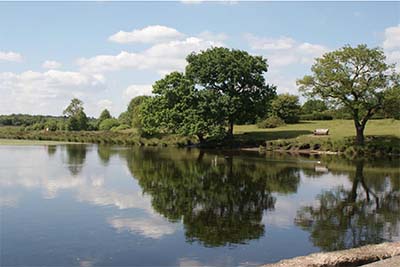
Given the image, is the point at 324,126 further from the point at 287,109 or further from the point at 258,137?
the point at 258,137

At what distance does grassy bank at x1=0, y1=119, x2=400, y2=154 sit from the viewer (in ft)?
153

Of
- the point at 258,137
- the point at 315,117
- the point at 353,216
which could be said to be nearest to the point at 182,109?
the point at 258,137

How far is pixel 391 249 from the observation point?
1018cm

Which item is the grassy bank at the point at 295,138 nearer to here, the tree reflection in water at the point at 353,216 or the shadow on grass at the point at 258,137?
the shadow on grass at the point at 258,137

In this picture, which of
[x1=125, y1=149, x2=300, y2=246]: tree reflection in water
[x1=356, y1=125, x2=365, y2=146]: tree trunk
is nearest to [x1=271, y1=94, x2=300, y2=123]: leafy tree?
[x1=356, y1=125, x2=365, y2=146]: tree trunk

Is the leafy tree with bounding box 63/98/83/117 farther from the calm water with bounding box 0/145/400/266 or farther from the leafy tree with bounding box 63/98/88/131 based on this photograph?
the calm water with bounding box 0/145/400/266

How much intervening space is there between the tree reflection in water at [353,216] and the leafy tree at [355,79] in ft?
73.6

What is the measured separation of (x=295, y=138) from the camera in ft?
174

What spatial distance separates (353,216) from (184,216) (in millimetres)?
6228

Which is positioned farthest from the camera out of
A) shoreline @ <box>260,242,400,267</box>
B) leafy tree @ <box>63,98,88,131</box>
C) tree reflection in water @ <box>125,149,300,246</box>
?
leafy tree @ <box>63,98,88,131</box>

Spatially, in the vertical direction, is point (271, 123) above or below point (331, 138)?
above

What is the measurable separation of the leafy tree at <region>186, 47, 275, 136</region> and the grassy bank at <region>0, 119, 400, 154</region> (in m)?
4.07

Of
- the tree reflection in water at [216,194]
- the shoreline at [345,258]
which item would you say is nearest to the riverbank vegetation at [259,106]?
the tree reflection in water at [216,194]

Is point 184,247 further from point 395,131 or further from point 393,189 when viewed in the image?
point 395,131
